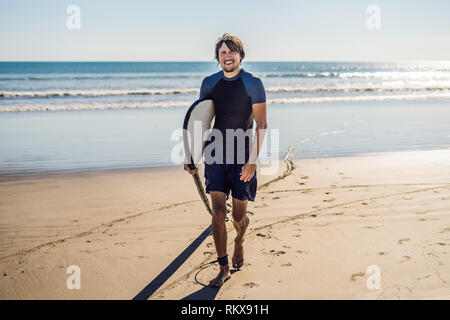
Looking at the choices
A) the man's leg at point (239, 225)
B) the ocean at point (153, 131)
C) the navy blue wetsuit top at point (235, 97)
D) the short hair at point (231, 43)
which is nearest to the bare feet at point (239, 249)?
the man's leg at point (239, 225)

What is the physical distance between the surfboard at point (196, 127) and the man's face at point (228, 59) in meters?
0.32

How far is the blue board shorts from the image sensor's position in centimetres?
321

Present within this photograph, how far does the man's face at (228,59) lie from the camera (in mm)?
3094

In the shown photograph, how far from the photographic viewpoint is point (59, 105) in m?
16.5

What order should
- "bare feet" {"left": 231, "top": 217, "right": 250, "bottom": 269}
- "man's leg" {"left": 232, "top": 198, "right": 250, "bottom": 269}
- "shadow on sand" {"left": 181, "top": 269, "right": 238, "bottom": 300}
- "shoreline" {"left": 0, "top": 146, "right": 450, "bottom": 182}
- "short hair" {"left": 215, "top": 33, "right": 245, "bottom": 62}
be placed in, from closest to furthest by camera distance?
"shadow on sand" {"left": 181, "top": 269, "right": 238, "bottom": 300}, "short hair" {"left": 215, "top": 33, "right": 245, "bottom": 62}, "man's leg" {"left": 232, "top": 198, "right": 250, "bottom": 269}, "bare feet" {"left": 231, "top": 217, "right": 250, "bottom": 269}, "shoreline" {"left": 0, "top": 146, "right": 450, "bottom": 182}

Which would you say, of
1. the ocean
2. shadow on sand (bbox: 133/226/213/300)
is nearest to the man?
shadow on sand (bbox: 133/226/213/300)

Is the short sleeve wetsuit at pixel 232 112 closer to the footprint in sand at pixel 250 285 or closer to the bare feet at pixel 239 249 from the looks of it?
the bare feet at pixel 239 249

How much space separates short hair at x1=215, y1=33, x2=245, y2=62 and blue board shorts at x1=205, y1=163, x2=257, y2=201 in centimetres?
97

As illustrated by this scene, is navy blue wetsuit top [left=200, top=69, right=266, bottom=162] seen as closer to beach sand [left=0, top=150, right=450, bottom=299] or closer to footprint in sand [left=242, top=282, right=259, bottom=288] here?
footprint in sand [left=242, top=282, right=259, bottom=288]

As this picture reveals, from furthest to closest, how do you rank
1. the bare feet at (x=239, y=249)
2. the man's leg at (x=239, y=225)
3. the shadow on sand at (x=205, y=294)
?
the bare feet at (x=239, y=249), the man's leg at (x=239, y=225), the shadow on sand at (x=205, y=294)

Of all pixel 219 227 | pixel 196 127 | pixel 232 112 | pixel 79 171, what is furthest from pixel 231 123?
pixel 79 171

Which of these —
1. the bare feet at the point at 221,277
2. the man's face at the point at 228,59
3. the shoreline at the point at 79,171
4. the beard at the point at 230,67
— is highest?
the man's face at the point at 228,59

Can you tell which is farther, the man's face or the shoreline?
the shoreline

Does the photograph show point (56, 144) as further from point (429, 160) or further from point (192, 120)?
point (429, 160)
